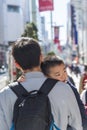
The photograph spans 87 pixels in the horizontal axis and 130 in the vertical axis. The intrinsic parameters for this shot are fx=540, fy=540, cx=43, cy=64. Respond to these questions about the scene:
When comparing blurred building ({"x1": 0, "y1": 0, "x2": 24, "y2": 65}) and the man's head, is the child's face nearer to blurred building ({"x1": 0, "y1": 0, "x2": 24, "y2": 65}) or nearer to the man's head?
the man's head

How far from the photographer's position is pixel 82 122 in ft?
11.4

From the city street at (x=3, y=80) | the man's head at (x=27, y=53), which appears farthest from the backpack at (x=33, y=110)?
the city street at (x=3, y=80)

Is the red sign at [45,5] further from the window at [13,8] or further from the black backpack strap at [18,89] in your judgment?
the window at [13,8]

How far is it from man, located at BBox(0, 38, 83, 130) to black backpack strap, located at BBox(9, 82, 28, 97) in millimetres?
23

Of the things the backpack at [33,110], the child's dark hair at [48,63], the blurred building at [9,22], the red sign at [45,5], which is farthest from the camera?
the blurred building at [9,22]

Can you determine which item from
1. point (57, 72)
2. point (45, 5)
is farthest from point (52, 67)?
Result: point (45, 5)

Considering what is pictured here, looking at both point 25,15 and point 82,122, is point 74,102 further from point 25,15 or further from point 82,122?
point 25,15

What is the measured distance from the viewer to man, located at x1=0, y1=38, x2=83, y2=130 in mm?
3410

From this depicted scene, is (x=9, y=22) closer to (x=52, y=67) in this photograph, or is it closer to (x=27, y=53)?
(x=52, y=67)

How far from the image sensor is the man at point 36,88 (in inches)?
134

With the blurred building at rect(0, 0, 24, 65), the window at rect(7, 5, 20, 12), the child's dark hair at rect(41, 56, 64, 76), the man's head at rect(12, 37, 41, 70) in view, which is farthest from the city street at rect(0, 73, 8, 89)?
the window at rect(7, 5, 20, 12)

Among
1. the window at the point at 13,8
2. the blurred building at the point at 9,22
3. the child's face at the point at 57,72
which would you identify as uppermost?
the child's face at the point at 57,72

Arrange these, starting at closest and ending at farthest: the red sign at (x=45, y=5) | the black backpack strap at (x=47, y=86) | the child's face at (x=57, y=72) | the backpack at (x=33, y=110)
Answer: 1. the backpack at (x=33, y=110)
2. the black backpack strap at (x=47, y=86)
3. the child's face at (x=57, y=72)
4. the red sign at (x=45, y=5)

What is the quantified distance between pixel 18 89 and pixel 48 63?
514 mm
